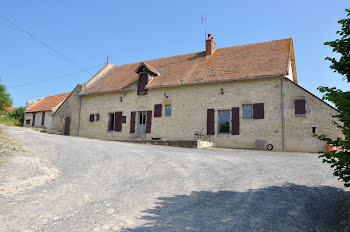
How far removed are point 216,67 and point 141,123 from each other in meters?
6.84

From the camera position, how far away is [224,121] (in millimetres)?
15172

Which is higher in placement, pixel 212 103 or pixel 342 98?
pixel 212 103

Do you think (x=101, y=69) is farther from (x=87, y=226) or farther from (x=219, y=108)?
(x=87, y=226)

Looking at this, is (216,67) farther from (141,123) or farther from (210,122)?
(141,123)

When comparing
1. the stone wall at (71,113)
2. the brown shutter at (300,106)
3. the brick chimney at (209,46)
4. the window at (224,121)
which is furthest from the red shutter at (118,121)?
the brown shutter at (300,106)

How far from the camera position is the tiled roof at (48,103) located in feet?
94.9

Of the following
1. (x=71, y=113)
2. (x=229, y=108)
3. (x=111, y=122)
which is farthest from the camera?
(x=71, y=113)

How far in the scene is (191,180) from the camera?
18.8ft

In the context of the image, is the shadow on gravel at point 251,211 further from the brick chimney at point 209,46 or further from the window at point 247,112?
the brick chimney at point 209,46

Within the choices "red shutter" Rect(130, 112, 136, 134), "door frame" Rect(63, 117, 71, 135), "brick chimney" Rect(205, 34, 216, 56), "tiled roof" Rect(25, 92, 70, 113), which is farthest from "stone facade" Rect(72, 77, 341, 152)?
"tiled roof" Rect(25, 92, 70, 113)

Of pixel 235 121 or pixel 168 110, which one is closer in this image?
pixel 235 121

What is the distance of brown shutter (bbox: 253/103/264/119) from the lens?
45.7ft

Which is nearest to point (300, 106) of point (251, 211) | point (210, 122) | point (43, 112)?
point (210, 122)

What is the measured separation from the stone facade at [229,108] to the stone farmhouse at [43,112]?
11.4m
